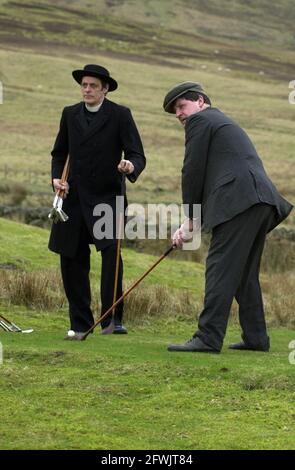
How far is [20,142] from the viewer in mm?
55812

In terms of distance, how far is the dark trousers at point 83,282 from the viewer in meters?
11.4

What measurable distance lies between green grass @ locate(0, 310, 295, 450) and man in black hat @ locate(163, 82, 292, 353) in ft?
1.28

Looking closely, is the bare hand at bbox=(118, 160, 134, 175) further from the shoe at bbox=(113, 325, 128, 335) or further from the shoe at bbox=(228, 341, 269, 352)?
the shoe at bbox=(228, 341, 269, 352)

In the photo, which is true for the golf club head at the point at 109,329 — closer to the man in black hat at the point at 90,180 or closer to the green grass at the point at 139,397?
the man in black hat at the point at 90,180

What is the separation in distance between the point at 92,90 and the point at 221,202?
6.73ft

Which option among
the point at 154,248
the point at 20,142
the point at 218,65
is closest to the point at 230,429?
the point at 154,248

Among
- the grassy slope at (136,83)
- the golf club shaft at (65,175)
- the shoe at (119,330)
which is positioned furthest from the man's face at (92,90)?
the grassy slope at (136,83)

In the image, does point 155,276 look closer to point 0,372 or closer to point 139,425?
point 0,372

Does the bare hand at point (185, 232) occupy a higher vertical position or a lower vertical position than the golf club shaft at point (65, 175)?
lower

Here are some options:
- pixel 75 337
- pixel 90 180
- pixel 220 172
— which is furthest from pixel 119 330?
pixel 220 172

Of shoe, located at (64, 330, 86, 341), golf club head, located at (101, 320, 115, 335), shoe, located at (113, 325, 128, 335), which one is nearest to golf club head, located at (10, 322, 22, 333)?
shoe, located at (64, 330, 86, 341)

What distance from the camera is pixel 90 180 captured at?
11.4 m

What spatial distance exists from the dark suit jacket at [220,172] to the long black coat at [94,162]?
1.22 metres

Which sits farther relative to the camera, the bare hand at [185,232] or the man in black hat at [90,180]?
the man in black hat at [90,180]
